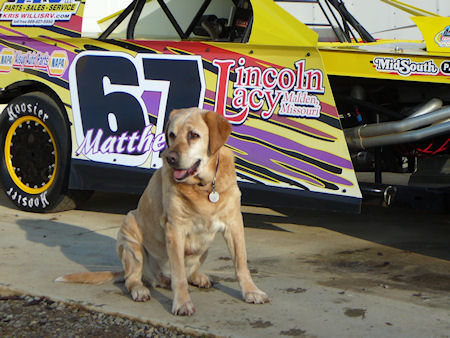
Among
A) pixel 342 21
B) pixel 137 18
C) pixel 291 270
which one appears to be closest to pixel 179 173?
pixel 291 270

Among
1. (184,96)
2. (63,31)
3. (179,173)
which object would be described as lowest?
(179,173)

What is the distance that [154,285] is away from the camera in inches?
165

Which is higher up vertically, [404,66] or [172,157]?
[404,66]

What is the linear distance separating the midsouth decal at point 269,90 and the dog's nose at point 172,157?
1523mm

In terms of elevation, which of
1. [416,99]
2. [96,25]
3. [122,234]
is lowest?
[122,234]

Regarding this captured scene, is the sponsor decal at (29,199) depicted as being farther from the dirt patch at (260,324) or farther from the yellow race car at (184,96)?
the dirt patch at (260,324)

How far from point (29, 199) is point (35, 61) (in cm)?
112

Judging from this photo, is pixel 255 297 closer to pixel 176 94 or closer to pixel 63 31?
pixel 176 94

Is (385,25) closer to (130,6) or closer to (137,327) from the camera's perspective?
(130,6)

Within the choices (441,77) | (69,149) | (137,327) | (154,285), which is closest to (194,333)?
(137,327)

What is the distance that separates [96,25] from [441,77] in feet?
9.40

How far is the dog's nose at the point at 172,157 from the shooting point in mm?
3656

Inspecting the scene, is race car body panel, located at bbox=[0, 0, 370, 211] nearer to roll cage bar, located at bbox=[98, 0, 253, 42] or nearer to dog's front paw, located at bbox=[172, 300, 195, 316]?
roll cage bar, located at bbox=[98, 0, 253, 42]

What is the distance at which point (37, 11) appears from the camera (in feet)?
20.1
